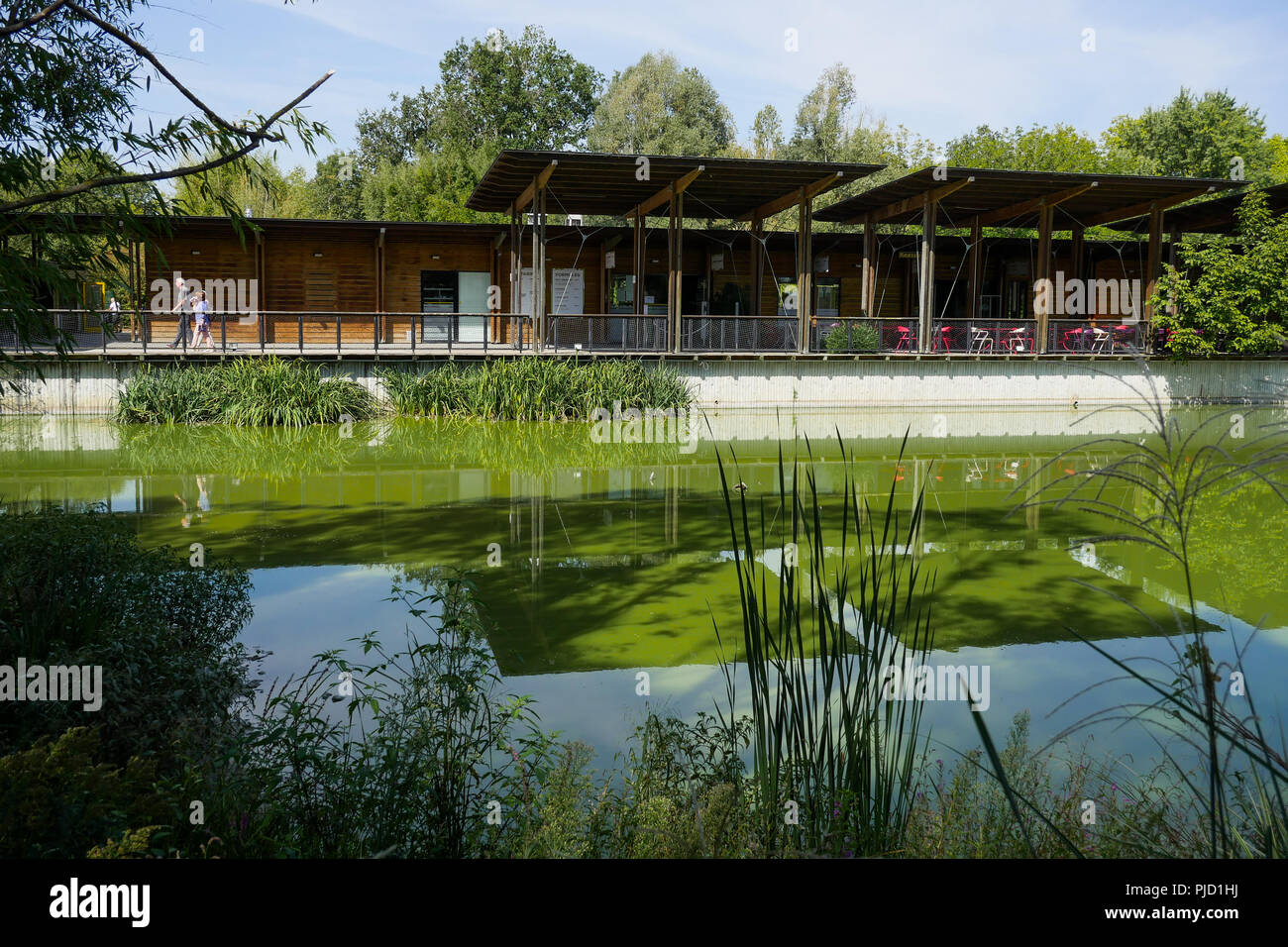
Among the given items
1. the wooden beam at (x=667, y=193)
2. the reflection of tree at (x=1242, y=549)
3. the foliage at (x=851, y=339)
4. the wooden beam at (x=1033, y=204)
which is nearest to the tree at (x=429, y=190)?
the wooden beam at (x=667, y=193)

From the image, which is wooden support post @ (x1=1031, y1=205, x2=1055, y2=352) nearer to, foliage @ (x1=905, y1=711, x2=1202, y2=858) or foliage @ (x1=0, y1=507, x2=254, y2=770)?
foliage @ (x1=0, y1=507, x2=254, y2=770)

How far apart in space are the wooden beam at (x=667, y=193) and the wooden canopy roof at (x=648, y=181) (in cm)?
2

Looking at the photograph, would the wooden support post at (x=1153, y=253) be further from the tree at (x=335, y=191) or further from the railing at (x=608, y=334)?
the tree at (x=335, y=191)

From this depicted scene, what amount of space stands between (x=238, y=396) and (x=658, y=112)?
107 ft

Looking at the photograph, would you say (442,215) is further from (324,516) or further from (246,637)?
(246,637)

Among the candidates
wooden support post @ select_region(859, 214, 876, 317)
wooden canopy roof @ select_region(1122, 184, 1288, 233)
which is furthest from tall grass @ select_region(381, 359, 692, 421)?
wooden canopy roof @ select_region(1122, 184, 1288, 233)

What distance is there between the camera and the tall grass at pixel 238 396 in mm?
17375

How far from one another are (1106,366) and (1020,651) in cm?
1784

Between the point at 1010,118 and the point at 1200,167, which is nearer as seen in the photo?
the point at 1200,167

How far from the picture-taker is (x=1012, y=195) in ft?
71.9

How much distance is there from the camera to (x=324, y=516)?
33.1 ft
